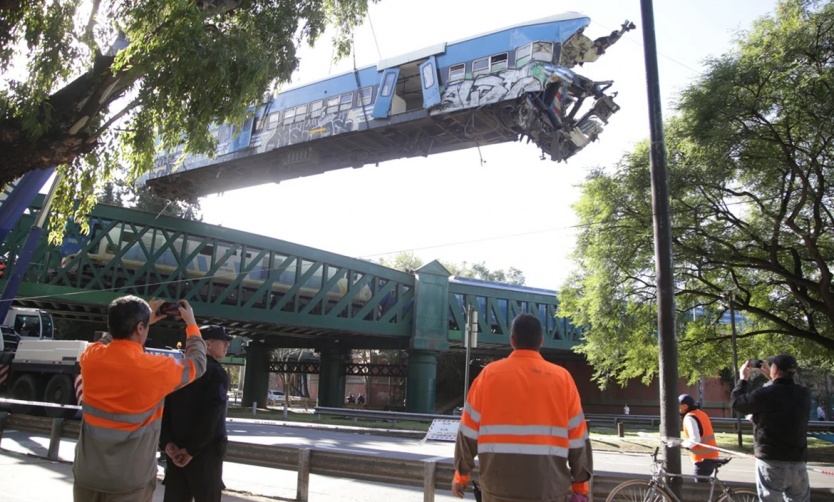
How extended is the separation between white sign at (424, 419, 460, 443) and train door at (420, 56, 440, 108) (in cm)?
934

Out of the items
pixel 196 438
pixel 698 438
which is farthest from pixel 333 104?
pixel 196 438

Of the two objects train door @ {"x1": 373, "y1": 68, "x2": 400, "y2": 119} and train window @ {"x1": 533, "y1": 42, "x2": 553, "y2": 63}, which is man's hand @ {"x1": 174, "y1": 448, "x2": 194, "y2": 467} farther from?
train door @ {"x1": 373, "y1": 68, "x2": 400, "y2": 119}

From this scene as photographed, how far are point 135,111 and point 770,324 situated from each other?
68.1 ft

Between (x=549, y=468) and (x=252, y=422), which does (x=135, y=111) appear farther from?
(x=252, y=422)

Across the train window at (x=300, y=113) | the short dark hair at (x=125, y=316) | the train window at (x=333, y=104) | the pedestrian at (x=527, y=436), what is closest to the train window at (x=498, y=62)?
the train window at (x=333, y=104)

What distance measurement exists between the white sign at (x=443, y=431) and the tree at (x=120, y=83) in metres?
12.1

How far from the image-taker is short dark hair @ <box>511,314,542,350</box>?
11.9 feet

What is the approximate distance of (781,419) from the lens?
203 inches

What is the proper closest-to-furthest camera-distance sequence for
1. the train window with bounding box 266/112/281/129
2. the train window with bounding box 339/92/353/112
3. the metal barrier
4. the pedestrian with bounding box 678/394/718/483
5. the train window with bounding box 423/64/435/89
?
1. the pedestrian with bounding box 678/394/718/483
2. the train window with bounding box 423/64/435/89
3. the train window with bounding box 339/92/353/112
4. the train window with bounding box 266/112/281/129
5. the metal barrier

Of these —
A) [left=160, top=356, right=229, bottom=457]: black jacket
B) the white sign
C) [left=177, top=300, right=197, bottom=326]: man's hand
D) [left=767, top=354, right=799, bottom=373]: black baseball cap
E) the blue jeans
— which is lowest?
the white sign

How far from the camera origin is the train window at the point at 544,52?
51.6 ft

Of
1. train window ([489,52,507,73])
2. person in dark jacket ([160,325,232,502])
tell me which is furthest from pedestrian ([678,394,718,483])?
train window ([489,52,507,73])

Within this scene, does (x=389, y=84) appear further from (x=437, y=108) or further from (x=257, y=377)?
(x=257, y=377)

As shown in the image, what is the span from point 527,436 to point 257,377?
121 ft
